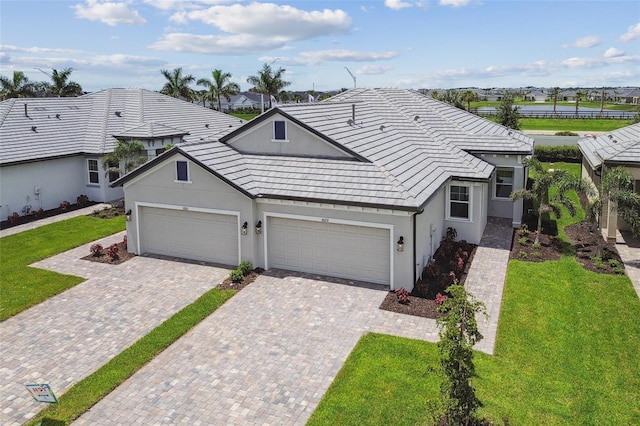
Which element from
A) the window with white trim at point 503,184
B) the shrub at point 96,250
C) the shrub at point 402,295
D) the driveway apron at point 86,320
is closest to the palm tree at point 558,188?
A: the window with white trim at point 503,184

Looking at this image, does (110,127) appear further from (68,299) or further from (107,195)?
(68,299)

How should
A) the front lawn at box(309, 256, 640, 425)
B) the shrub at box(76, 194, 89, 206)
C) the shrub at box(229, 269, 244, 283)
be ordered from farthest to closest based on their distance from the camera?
the shrub at box(76, 194, 89, 206) < the shrub at box(229, 269, 244, 283) < the front lawn at box(309, 256, 640, 425)

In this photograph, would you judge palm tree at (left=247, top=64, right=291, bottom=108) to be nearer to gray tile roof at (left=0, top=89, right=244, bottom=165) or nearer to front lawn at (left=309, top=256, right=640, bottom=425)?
gray tile roof at (left=0, top=89, right=244, bottom=165)

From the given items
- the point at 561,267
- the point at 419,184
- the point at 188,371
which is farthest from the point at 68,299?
the point at 561,267

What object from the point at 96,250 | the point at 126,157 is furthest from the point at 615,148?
the point at 126,157

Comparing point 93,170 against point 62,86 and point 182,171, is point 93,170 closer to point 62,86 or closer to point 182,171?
point 182,171

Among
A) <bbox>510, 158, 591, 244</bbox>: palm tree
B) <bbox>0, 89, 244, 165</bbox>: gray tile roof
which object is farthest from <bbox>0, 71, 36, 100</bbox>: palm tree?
<bbox>510, 158, 591, 244</bbox>: palm tree

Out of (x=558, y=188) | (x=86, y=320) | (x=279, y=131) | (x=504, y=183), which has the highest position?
Answer: (x=279, y=131)
